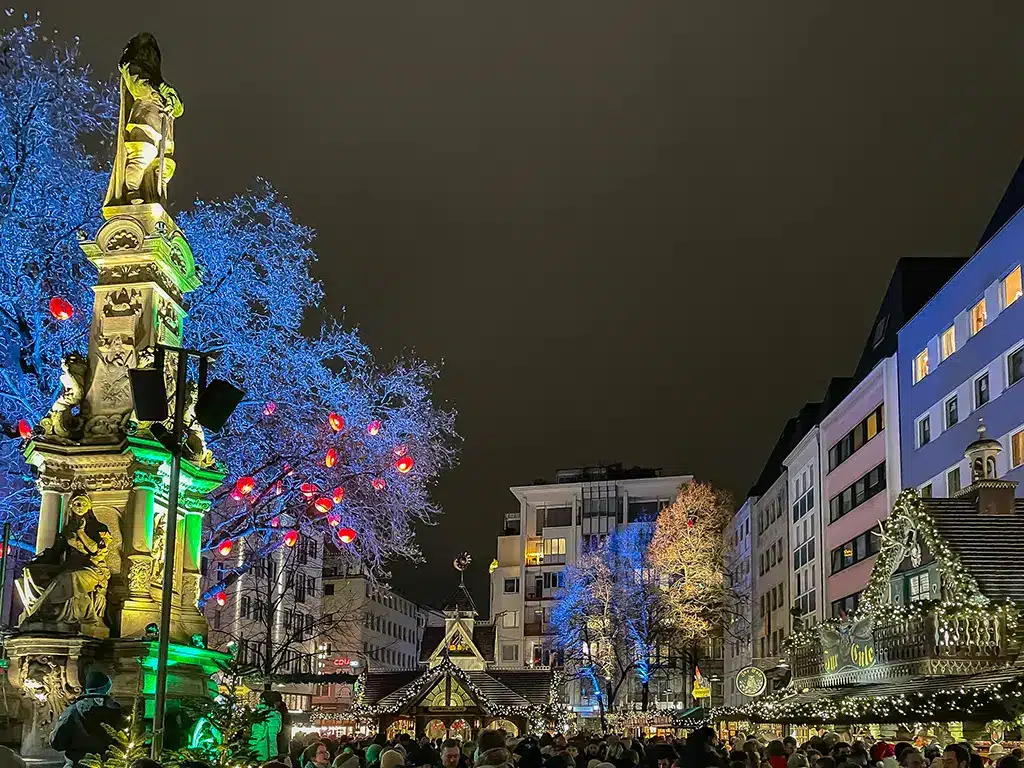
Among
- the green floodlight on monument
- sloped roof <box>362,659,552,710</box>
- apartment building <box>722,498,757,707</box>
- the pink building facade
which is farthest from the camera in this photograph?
apartment building <box>722,498,757,707</box>

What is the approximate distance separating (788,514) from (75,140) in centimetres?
4724

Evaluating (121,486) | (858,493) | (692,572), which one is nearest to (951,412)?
(858,493)

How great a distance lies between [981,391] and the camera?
117 feet

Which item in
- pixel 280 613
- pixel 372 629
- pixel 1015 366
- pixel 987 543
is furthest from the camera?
pixel 372 629

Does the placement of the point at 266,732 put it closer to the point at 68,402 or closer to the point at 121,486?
the point at 121,486

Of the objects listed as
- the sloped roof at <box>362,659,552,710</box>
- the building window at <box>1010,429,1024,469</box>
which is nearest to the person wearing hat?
the building window at <box>1010,429,1024,469</box>

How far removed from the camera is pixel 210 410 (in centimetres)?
1180

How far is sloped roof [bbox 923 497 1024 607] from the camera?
21109 mm

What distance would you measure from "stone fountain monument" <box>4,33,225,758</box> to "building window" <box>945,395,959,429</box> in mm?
27626

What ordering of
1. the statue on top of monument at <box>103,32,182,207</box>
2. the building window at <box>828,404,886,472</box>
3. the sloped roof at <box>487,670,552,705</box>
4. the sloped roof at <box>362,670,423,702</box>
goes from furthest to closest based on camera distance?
the sloped roof at <box>487,670,552,705</box>, the sloped roof at <box>362,670,423,702</box>, the building window at <box>828,404,886,472</box>, the statue on top of monument at <box>103,32,182,207</box>

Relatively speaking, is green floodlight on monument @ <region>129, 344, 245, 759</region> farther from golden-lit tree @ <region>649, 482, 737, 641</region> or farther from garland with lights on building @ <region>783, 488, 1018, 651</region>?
golden-lit tree @ <region>649, 482, 737, 641</region>

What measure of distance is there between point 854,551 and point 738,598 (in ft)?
90.5

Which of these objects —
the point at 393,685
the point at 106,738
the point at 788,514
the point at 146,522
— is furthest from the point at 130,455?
the point at 788,514

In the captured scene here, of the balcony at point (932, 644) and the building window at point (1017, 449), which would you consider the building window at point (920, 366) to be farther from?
the balcony at point (932, 644)
